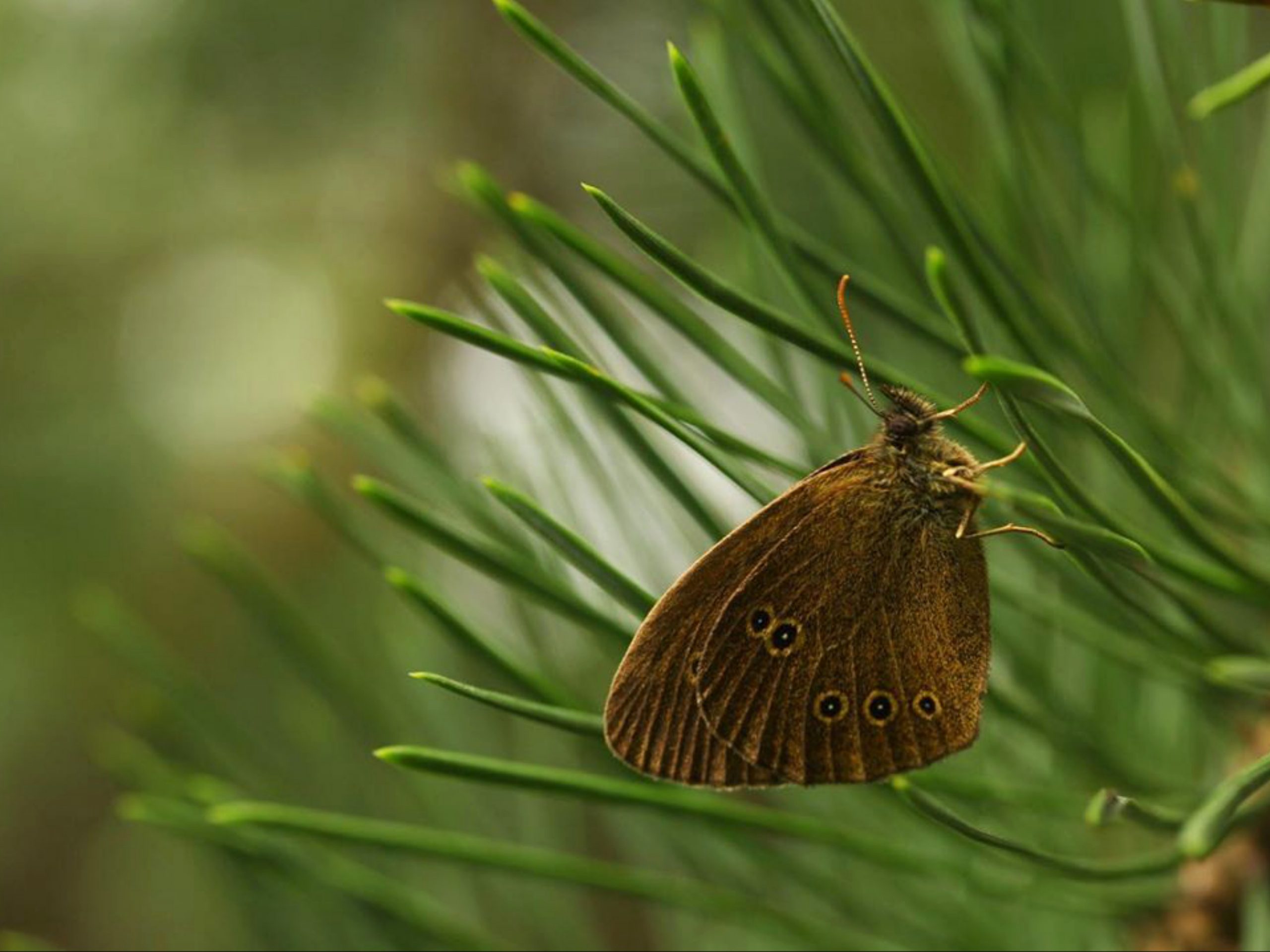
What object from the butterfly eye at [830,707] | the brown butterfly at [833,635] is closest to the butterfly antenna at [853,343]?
the brown butterfly at [833,635]

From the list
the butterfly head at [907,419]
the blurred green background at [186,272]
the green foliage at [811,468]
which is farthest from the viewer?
the blurred green background at [186,272]

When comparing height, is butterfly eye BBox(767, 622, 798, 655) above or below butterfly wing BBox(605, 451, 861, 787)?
below

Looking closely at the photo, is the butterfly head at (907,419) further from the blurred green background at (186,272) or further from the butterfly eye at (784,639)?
the blurred green background at (186,272)

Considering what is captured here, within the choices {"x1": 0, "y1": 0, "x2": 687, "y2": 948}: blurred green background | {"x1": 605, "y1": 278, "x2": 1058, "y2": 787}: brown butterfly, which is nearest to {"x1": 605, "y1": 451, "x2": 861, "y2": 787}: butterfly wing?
{"x1": 605, "y1": 278, "x2": 1058, "y2": 787}: brown butterfly

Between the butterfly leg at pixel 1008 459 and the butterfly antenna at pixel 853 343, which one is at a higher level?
the butterfly antenna at pixel 853 343

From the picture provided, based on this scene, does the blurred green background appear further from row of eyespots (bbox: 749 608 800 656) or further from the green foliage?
row of eyespots (bbox: 749 608 800 656)

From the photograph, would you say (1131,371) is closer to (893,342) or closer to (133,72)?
(893,342)

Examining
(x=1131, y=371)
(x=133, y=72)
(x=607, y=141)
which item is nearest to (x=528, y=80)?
(x=607, y=141)

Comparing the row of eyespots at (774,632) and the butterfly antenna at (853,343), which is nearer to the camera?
the butterfly antenna at (853,343)

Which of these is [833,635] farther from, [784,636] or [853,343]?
[853,343]
